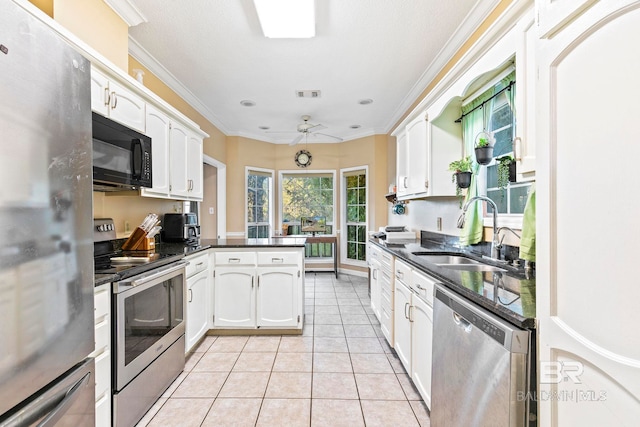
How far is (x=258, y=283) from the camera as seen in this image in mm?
2783

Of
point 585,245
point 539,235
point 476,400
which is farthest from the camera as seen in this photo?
point 476,400

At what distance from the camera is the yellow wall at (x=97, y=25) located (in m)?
1.67

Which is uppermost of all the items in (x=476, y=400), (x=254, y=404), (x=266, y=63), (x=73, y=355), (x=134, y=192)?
(x=266, y=63)

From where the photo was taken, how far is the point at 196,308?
8.17ft

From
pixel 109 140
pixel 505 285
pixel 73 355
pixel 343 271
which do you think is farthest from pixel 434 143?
pixel 343 271

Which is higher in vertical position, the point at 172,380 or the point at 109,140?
the point at 109,140

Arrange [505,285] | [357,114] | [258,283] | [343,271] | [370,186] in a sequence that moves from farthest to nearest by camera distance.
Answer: [343,271], [370,186], [357,114], [258,283], [505,285]

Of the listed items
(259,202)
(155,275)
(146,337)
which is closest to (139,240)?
(155,275)

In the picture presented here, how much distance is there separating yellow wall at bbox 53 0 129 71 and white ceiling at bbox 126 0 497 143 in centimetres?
23

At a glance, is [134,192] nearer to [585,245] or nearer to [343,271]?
[585,245]

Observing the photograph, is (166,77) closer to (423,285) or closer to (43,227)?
(43,227)

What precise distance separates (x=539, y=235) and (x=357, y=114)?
3.91 m

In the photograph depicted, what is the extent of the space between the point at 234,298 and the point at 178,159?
1.46 meters

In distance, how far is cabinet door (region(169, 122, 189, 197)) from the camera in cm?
262
